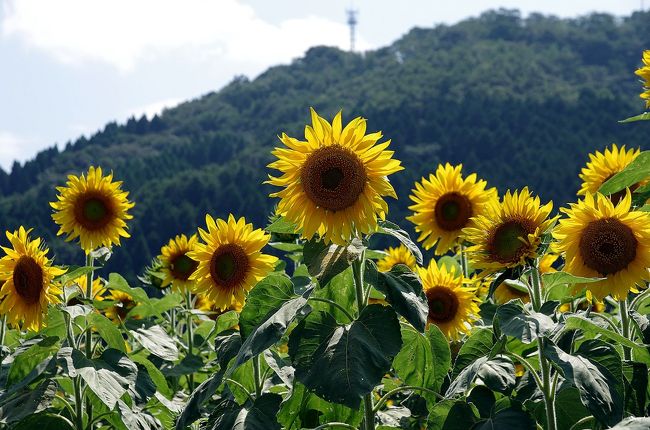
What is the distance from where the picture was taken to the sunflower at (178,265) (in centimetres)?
702

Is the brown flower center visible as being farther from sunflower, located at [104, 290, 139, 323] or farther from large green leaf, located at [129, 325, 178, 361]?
sunflower, located at [104, 290, 139, 323]

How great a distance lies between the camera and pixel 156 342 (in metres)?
5.30

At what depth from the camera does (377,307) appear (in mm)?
3342

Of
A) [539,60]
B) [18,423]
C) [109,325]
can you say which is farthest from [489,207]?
[539,60]

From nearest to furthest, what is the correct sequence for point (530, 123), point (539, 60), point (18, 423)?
point (18, 423) < point (530, 123) < point (539, 60)

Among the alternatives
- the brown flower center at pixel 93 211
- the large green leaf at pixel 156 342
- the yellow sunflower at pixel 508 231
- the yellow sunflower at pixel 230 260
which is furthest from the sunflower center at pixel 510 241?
the brown flower center at pixel 93 211

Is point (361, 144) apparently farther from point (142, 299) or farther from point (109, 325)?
point (142, 299)

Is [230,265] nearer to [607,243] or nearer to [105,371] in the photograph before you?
[105,371]

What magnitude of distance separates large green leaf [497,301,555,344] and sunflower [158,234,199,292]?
13.0 ft

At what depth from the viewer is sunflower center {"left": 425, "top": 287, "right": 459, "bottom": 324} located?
16.0ft

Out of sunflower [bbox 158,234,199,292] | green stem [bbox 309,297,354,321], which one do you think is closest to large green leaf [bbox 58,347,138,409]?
green stem [bbox 309,297,354,321]

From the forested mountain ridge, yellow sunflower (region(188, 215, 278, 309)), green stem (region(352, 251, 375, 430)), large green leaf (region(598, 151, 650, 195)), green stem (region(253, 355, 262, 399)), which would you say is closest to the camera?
green stem (region(352, 251, 375, 430))

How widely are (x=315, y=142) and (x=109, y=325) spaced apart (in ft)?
5.33

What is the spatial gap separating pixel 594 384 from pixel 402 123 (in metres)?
140
